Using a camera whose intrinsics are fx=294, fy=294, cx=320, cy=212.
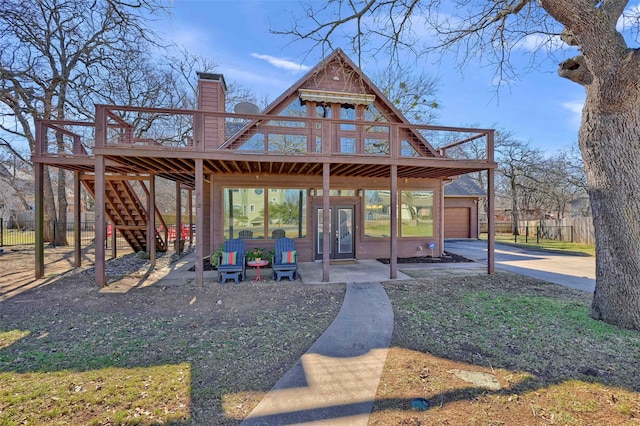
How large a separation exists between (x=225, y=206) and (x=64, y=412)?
767 cm

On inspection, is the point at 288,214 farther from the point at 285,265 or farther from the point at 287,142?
the point at 285,265

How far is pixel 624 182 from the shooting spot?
4.64 meters

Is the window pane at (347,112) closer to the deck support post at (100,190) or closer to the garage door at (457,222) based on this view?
the deck support post at (100,190)

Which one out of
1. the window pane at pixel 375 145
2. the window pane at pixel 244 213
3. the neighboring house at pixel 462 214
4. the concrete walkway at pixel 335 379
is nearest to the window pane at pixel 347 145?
the window pane at pixel 375 145

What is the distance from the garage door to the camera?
1952cm

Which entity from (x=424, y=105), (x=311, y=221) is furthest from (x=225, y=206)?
(x=424, y=105)

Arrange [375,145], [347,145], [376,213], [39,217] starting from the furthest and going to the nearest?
[375,145], [376,213], [347,145], [39,217]

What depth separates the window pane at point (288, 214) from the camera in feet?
33.7

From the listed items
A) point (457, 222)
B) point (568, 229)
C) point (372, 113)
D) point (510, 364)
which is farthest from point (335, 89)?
point (568, 229)

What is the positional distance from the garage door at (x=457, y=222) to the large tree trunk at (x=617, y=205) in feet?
49.5

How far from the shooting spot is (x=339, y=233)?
10.8 m

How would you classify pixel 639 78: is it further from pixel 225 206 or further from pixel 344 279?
pixel 225 206

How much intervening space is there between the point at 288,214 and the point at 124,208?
5996mm

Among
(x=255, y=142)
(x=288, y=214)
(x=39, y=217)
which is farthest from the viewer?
(x=288, y=214)
